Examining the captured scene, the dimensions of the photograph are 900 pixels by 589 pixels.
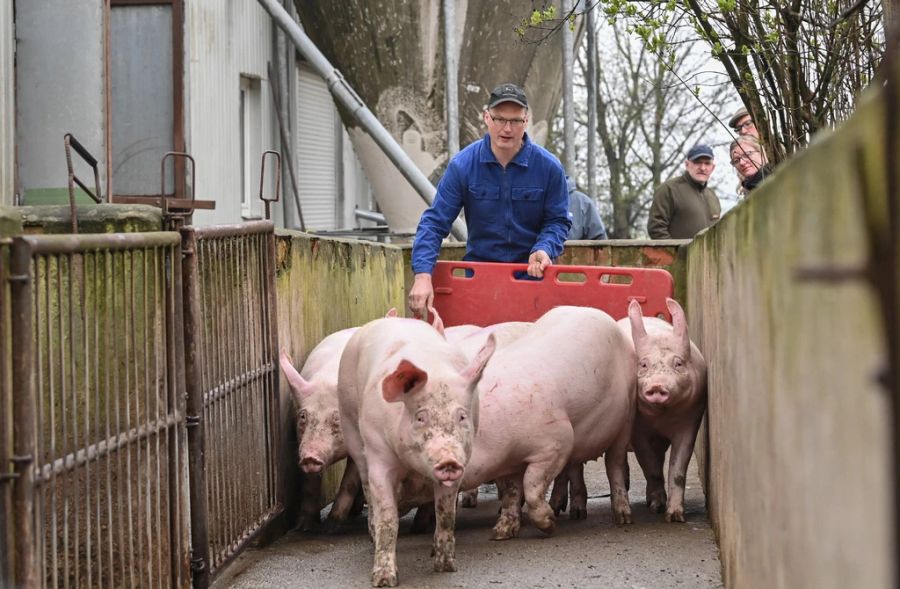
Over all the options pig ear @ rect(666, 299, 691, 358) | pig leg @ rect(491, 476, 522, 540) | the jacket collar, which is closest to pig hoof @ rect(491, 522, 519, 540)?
pig leg @ rect(491, 476, 522, 540)

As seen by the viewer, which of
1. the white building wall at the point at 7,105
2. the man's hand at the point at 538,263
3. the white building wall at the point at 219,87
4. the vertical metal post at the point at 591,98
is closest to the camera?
the man's hand at the point at 538,263

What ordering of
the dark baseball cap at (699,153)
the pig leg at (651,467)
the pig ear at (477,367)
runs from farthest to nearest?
the dark baseball cap at (699,153), the pig leg at (651,467), the pig ear at (477,367)

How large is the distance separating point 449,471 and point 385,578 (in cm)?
64

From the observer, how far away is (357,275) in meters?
9.03

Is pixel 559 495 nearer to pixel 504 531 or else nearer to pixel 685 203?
pixel 504 531

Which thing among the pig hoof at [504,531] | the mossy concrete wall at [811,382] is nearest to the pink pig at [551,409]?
the pig hoof at [504,531]

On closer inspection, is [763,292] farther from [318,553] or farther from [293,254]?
[293,254]

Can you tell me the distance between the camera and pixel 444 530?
5.93 m

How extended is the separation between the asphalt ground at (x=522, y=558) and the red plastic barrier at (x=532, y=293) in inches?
42.3

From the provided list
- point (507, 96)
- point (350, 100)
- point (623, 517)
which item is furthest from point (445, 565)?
point (350, 100)

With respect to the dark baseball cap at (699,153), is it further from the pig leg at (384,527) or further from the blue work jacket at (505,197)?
the pig leg at (384,527)

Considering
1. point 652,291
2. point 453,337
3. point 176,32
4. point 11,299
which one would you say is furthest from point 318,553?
point 176,32

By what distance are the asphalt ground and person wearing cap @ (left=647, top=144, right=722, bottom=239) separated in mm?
4565

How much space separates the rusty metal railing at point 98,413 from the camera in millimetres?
3871
